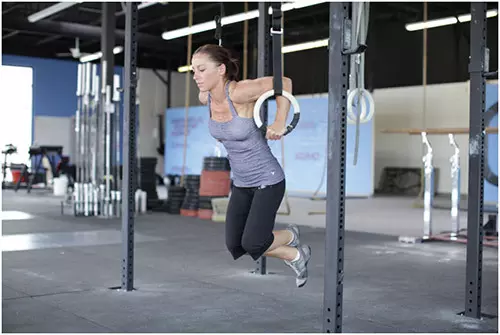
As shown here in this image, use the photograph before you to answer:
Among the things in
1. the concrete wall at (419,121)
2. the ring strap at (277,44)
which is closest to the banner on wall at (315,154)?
the concrete wall at (419,121)

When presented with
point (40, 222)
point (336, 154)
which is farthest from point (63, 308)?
point (40, 222)

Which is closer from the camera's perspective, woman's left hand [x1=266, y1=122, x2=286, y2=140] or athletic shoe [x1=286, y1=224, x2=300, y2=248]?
woman's left hand [x1=266, y1=122, x2=286, y2=140]

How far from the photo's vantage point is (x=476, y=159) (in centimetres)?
382

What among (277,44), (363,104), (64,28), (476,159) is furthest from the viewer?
(64,28)

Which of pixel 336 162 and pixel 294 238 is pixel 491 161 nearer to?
pixel 294 238

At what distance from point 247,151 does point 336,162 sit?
2.17ft

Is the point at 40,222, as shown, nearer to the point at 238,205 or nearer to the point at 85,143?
the point at 85,143

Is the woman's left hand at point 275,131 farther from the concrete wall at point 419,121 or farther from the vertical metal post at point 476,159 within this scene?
the concrete wall at point 419,121

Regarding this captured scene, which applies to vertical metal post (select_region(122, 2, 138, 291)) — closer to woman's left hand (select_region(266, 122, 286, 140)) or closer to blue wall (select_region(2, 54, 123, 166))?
woman's left hand (select_region(266, 122, 286, 140))

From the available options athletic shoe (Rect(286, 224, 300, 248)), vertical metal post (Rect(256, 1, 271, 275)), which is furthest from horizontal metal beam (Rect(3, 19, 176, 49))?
athletic shoe (Rect(286, 224, 300, 248))

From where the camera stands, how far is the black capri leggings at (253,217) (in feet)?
10.8

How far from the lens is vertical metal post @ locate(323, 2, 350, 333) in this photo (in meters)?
2.71

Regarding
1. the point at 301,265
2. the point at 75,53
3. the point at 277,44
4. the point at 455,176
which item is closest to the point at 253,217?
the point at 301,265

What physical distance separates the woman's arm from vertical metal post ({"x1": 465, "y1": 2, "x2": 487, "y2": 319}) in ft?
4.26
